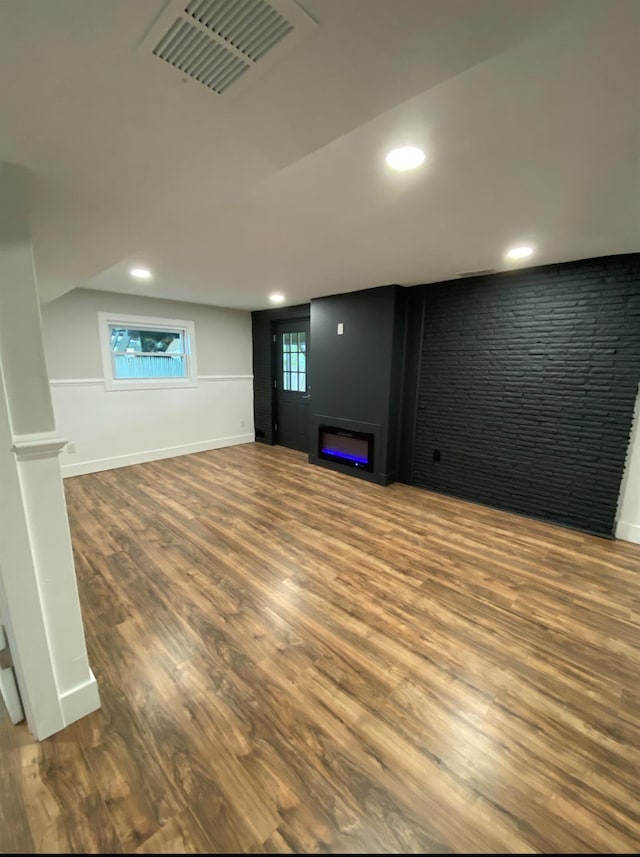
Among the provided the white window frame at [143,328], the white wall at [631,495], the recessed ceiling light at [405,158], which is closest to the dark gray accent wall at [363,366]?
the white window frame at [143,328]

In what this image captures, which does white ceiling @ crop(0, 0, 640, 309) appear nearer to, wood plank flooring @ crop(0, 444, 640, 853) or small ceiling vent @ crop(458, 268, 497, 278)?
small ceiling vent @ crop(458, 268, 497, 278)

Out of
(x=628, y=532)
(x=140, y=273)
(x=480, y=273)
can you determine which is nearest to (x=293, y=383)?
(x=140, y=273)

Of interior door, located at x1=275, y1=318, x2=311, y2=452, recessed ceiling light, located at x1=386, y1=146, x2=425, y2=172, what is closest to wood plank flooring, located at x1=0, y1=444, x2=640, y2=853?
recessed ceiling light, located at x1=386, y1=146, x2=425, y2=172

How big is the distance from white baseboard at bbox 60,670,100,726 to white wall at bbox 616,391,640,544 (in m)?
3.86

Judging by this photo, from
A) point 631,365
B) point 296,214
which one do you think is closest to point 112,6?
point 296,214

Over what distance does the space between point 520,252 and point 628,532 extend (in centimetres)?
253

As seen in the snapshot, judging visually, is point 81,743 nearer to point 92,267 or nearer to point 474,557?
point 474,557

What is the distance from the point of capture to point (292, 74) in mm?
794

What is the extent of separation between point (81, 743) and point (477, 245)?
3.43 m

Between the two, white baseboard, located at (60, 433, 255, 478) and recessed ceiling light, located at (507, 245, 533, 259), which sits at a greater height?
recessed ceiling light, located at (507, 245, 533, 259)

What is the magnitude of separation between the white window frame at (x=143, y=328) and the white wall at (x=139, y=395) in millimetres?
62

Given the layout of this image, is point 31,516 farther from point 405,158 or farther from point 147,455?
point 147,455

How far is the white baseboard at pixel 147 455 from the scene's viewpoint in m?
4.26

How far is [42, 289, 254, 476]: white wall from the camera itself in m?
4.08
